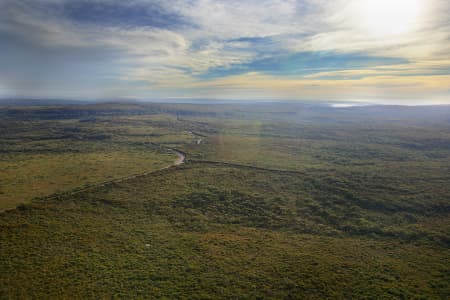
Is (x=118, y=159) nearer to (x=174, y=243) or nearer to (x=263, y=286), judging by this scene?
(x=174, y=243)

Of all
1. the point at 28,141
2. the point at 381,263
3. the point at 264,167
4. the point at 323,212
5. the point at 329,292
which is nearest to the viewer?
the point at 329,292

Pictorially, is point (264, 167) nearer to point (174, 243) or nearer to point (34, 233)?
point (174, 243)

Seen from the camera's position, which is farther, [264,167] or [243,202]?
[264,167]

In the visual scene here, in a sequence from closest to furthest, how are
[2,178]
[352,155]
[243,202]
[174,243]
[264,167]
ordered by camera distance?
1. [174,243]
2. [243,202]
3. [2,178]
4. [264,167]
5. [352,155]

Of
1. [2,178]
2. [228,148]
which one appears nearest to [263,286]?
[2,178]

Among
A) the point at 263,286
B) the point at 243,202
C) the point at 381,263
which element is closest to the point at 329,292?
the point at 263,286

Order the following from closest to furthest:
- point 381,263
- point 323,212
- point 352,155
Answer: point 381,263
point 323,212
point 352,155
